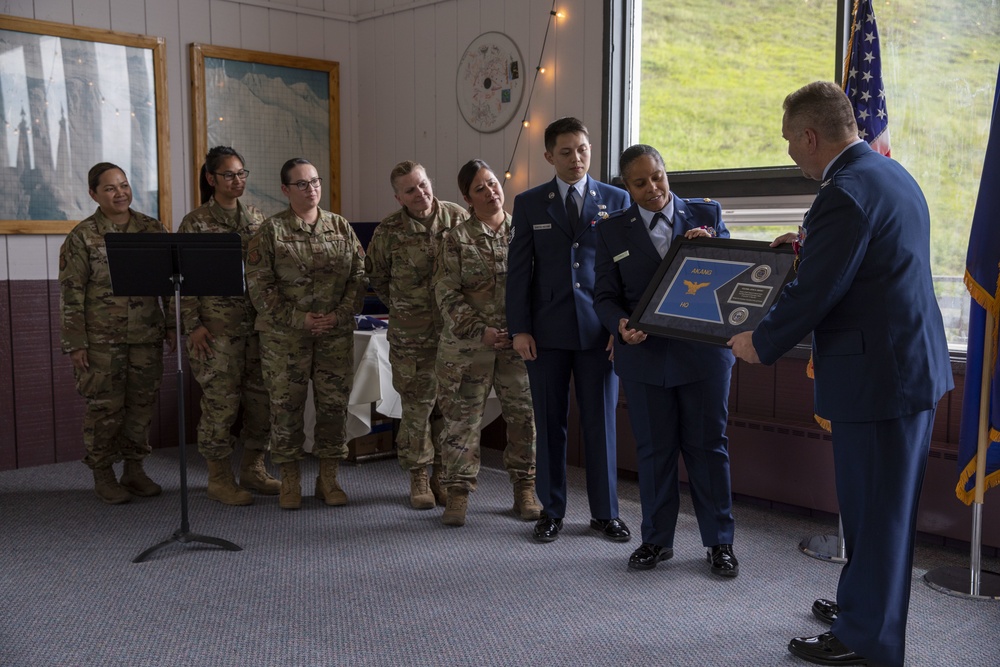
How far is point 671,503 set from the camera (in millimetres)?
3572

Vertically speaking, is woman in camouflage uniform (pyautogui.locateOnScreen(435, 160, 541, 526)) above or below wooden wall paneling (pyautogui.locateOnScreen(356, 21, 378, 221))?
below

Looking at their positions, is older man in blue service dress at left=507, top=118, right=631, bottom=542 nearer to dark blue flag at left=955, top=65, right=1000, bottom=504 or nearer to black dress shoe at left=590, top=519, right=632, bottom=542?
black dress shoe at left=590, top=519, right=632, bottom=542

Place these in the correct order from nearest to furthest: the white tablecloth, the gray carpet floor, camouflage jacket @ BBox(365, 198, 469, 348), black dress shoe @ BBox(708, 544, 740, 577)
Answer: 1. the gray carpet floor
2. black dress shoe @ BBox(708, 544, 740, 577)
3. camouflage jacket @ BBox(365, 198, 469, 348)
4. the white tablecloth

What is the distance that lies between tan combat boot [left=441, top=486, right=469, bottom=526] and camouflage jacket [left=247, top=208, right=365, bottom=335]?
920 mm

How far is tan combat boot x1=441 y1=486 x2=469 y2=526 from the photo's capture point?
4141mm

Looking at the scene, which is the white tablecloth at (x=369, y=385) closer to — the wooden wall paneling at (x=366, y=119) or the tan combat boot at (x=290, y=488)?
the tan combat boot at (x=290, y=488)

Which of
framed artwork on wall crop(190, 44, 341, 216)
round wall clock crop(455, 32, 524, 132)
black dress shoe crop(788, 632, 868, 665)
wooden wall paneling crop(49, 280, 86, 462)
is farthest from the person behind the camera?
framed artwork on wall crop(190, 44, 341, 216)

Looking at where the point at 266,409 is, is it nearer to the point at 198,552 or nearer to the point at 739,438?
the point at 198,552

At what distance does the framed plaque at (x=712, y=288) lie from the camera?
9.69 feet

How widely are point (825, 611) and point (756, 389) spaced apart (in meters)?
1.56

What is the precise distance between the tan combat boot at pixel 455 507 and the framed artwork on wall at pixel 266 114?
2.78m

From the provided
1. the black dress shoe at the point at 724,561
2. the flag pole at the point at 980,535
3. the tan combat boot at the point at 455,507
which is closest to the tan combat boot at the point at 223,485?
the tan combat boot at the point at 455,507

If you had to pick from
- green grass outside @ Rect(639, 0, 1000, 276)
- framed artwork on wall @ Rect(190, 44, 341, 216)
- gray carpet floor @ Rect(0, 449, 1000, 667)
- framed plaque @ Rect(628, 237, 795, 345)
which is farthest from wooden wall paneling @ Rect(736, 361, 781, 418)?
framed artwork on wall @ Rect(190, 44, 341, 216)

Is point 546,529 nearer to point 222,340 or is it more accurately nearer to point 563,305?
point 563,305
